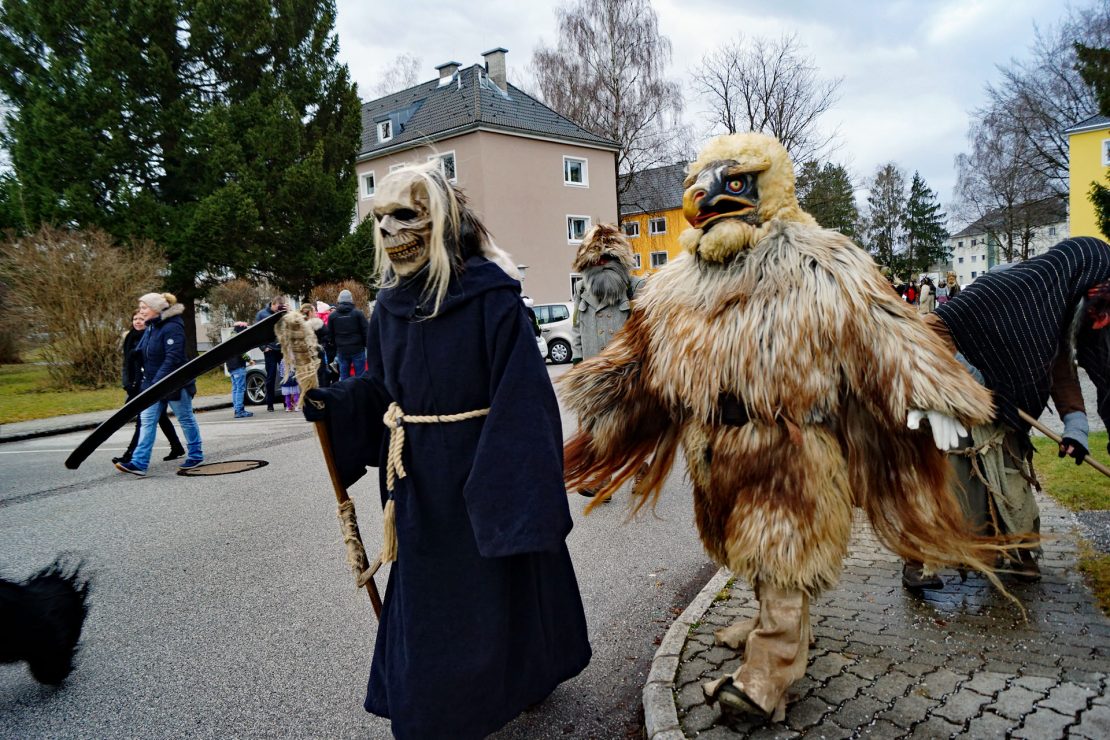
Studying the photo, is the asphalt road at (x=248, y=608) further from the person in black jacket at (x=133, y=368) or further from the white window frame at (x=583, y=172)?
the white window frame at (x=583, y=172)

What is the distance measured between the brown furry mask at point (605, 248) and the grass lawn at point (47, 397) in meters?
11.4

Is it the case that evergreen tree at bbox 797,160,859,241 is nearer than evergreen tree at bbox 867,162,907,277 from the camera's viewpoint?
Yes

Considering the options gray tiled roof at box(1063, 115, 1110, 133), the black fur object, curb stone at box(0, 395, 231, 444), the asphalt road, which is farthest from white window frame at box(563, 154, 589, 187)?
the black fur object

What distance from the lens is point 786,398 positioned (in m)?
2.58

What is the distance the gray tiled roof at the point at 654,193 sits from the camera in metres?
43.2

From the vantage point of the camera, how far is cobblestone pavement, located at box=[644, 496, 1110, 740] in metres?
2.64

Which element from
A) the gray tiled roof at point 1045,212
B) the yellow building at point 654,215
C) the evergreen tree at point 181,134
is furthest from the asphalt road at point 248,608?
the gray tiled roof at point 1045,212

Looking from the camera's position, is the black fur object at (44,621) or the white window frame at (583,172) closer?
the black fur object at (44,621)

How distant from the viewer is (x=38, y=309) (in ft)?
51.2

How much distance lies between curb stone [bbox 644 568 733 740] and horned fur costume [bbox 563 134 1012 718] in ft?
0.72

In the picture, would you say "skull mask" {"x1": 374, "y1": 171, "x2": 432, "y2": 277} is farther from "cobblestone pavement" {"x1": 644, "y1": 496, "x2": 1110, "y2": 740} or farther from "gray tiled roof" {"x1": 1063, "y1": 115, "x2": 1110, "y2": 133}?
"gray tiled roof" {"x1": 1063, "y1": 115, "x2": 1110, "y2": 133}

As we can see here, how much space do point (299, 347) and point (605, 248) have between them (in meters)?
4.32

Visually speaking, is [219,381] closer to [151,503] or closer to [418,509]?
[151,503]

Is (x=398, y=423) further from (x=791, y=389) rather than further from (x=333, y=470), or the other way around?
(x=791, y=389)
